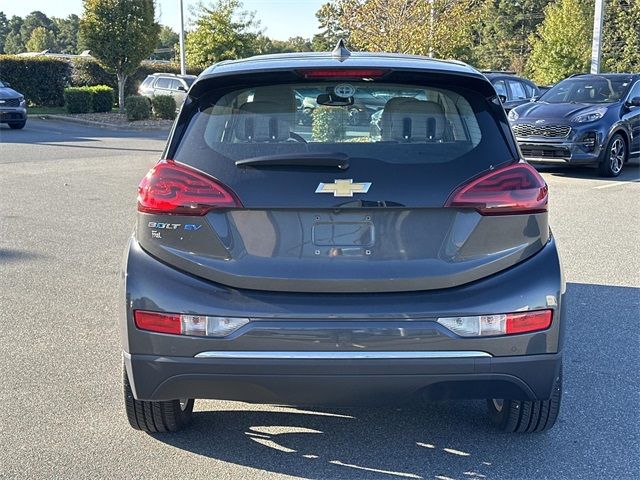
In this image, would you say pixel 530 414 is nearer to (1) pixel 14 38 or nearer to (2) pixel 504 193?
(2) pixel 504 193

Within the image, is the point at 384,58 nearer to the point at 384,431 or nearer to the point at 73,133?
the point at 384,431

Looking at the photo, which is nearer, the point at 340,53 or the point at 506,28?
the point at 340,53

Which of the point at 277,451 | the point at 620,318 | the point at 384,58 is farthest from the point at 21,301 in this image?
the point at 620,318

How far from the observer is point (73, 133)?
2153 cm

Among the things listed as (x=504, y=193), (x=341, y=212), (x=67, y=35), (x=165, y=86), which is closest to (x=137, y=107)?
(x=165, y=86)

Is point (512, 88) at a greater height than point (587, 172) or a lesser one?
greater

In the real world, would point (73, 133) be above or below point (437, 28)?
below

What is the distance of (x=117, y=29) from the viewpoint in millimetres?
25109

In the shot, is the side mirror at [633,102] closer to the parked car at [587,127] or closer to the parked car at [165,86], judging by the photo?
the parked car at [587,127]

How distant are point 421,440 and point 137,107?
2256cm

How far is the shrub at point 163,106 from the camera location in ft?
83.4

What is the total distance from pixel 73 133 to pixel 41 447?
63.8 ft

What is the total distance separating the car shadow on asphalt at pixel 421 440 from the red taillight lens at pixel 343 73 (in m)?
1.43

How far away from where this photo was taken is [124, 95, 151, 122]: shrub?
24.5 metres
